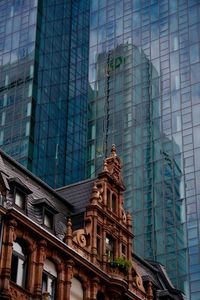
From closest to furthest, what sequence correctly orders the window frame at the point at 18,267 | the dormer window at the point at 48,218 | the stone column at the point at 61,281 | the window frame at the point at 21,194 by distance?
the window frame at the point at 18,267
the stone column at the point at 61,281
the window frame at the point at 21,194
the dormer window at the point at 48,218

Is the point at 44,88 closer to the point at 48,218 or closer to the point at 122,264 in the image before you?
the point at 122,264

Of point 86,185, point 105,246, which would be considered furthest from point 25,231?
point 86,185

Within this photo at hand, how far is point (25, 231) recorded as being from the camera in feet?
150

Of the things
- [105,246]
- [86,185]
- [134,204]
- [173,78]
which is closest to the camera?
[105,246]

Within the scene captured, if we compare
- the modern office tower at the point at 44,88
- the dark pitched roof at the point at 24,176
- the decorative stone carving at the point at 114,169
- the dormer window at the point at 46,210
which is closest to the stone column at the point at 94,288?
the dormer window at the point at 46,210

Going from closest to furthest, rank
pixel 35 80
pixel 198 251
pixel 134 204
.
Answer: pixel 198 251
pixel 134 204
pixel 35 80

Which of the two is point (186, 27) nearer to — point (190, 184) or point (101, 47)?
point (101, 47)

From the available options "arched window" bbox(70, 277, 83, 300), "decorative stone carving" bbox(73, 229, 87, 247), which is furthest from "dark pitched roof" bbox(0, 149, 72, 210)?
"arched window" bbox(70, 277, 83, 300)

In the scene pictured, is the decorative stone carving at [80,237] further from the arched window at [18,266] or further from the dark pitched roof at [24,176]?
the arched window at [18,266]

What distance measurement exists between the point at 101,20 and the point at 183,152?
4064 centimetres

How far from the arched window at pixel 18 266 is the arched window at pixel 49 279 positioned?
184 cm

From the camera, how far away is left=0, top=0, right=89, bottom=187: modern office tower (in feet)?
475

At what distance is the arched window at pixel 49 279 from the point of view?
4681cm

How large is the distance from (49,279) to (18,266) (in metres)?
2.98
